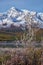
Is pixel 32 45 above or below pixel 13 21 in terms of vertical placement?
below

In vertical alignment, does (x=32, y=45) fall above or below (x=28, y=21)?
below

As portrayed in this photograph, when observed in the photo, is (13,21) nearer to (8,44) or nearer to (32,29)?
(8,44)

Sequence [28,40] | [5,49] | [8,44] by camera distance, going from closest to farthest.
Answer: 1. [28,40]
2. [5,49]
3. [8,44]

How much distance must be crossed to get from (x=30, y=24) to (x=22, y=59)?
115 centimetres

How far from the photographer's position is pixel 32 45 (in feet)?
24.4

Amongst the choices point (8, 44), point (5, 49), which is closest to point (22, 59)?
point (5, 49)

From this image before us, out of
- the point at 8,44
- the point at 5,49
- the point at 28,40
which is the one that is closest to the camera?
the point at 28,40

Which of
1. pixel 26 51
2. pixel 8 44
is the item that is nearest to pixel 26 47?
pixel 26 51

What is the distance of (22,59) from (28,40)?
2.38 ft

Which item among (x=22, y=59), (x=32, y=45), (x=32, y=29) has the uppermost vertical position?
(x=32, y=29)

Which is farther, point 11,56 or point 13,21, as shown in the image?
point 13,21

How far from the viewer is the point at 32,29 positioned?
7648 mm

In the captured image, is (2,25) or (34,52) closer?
(34,52)

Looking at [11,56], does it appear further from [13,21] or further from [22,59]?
[13,21]
